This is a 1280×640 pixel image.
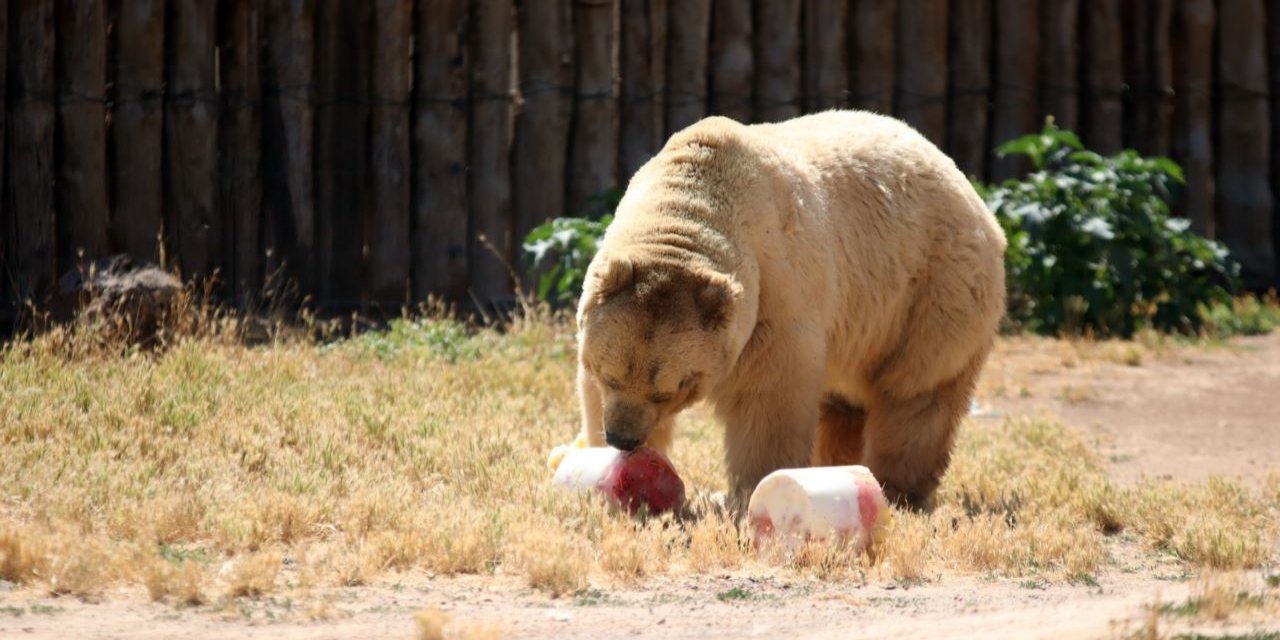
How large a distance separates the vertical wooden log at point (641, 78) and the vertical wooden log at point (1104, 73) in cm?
358

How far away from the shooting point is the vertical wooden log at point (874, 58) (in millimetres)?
13008

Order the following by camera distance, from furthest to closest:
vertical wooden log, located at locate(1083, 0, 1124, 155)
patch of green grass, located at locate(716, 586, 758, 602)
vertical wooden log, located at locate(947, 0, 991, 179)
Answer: vertical wooden log, located at locate(1083, 0, 1124, 155)
vertical wooden log, located at locate(947, 0, 991, 179)
patch of green grass, located at locate(716, 586, 758, 602)

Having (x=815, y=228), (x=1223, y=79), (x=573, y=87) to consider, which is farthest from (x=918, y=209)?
(x=1223, y=79)

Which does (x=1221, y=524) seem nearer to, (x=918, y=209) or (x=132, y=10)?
(x=918, y=209)

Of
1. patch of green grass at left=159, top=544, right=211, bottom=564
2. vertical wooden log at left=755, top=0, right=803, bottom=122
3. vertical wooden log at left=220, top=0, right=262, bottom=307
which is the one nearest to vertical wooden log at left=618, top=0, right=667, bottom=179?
vertical wooden log at left=755, top=0, right=803, bottom=122

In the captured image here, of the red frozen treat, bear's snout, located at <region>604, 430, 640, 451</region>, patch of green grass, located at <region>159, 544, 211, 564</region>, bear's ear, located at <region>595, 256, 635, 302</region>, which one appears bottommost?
patch of green grass, located at <region>159, 544, 211, 564</region>

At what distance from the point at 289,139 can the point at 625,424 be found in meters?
6.02

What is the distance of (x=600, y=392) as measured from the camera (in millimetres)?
6789

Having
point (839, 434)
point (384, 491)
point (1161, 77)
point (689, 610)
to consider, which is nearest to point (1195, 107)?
point (1161, 77)

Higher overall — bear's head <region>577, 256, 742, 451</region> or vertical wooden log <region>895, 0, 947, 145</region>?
vertical wooden log <region>895, 0, 947, 145</region>

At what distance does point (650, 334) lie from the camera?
642 centimetres

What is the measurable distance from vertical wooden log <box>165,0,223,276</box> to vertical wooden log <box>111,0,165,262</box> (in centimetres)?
9

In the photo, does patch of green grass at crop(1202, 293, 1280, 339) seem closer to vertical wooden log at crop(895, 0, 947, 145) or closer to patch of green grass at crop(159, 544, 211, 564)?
vertical wooden log at crop(895, 0, 947, 145)

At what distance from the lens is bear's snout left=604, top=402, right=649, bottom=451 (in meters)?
6.46
